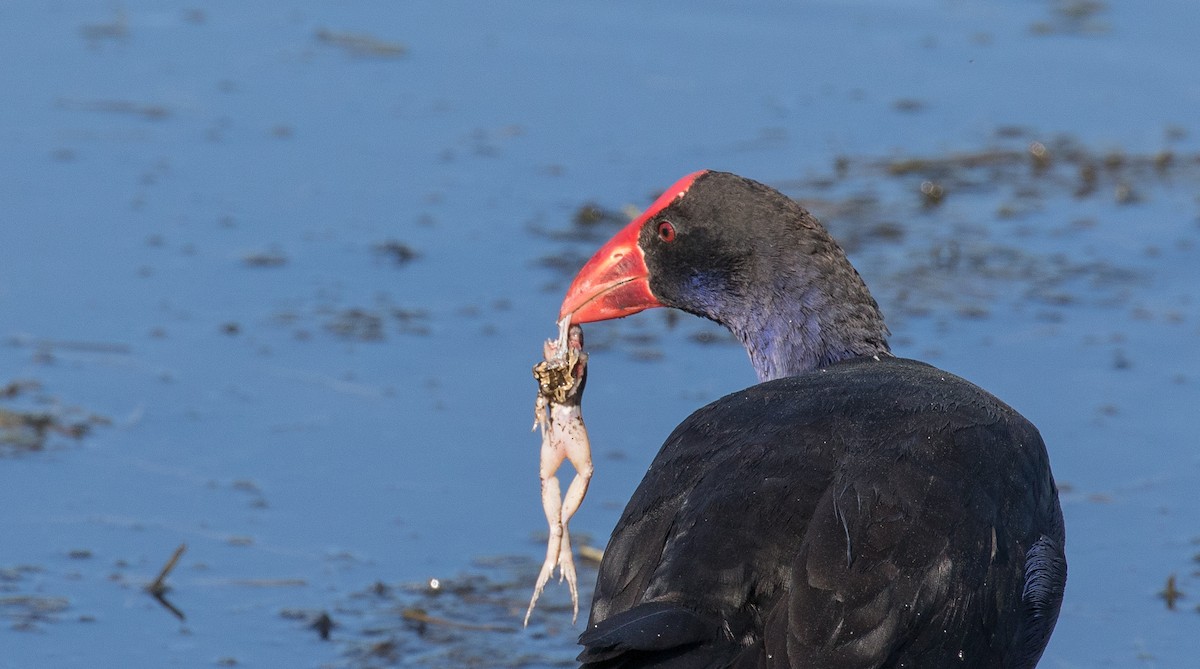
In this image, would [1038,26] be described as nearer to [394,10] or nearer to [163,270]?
[394,10]

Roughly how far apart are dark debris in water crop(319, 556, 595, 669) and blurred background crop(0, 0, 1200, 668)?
0.04 ft

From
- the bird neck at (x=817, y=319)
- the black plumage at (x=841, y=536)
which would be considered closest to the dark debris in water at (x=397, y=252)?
the bird neck at (x=817, y=319)

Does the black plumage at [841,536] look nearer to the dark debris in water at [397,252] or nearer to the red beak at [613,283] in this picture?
the red beak at [613,283]

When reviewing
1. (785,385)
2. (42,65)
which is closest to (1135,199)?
(785,385)

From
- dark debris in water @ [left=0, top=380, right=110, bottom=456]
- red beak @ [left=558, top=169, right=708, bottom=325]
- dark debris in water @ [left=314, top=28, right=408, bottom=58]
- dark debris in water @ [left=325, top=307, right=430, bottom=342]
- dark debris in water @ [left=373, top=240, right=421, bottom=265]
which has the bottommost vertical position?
dark debris in water @ [left=0, top=380, right=110, bottom=456]

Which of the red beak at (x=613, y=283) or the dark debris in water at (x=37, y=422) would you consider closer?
the red beak at (x=613, y=283)

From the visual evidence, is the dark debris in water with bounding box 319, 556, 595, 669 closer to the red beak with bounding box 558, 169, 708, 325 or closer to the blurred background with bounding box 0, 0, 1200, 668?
the blurred background with bounding box 0, 0, 1200, 668

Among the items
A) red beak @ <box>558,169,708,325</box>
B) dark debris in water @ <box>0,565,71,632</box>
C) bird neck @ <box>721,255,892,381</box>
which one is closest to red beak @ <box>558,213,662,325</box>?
red beak @ <box>558,169,708,325</box>

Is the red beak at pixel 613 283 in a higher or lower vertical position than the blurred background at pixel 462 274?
higher

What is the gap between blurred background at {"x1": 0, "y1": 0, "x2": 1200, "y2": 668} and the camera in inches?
213

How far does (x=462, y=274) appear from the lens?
283 inches

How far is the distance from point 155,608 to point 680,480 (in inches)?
78.6

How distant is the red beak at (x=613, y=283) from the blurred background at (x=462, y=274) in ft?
2.79

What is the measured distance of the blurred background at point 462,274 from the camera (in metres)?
5.40
